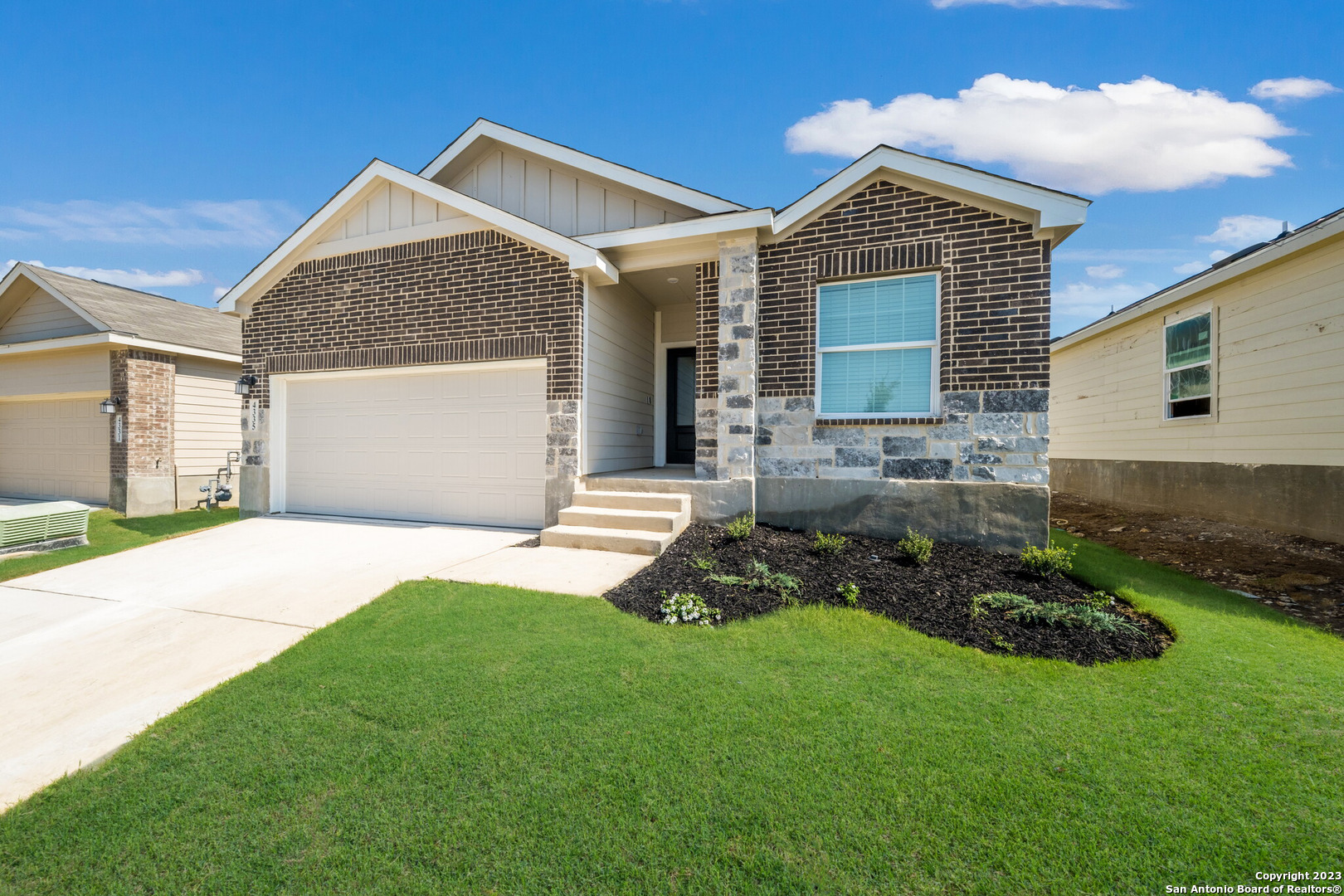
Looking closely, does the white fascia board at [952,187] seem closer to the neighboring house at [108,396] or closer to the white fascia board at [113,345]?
the white fascia board at [113,345]

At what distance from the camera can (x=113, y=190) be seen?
1253cm

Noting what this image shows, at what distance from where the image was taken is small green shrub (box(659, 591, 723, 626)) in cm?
438

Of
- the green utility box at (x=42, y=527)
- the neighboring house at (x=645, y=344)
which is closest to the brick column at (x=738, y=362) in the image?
the neighboring house at (x=645, y=344)

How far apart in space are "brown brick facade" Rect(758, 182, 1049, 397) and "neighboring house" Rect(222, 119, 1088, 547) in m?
0.02

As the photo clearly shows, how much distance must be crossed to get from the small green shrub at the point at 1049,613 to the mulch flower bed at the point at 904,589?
5cm

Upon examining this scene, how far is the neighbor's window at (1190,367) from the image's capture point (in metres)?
9.23

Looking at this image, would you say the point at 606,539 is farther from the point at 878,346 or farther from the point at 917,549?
the point at 878,346

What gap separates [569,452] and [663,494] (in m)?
1.45

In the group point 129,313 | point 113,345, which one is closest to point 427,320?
point 113,345

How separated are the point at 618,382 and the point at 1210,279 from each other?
31.8ft

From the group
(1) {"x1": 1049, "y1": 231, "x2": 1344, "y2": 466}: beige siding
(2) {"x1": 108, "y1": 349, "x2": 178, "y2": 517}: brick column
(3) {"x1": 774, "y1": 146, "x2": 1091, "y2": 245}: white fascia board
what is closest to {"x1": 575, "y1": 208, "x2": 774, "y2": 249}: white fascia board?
(3) {"x1": 774, "y1": 146, "x2": 1091, "y2": 245}: white fascia board

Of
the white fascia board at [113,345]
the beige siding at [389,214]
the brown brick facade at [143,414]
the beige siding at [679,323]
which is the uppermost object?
the beige siding at [389,214]

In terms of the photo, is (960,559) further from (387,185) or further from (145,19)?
(145,19)

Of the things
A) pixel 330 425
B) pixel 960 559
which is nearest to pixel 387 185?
pixel 330 425
